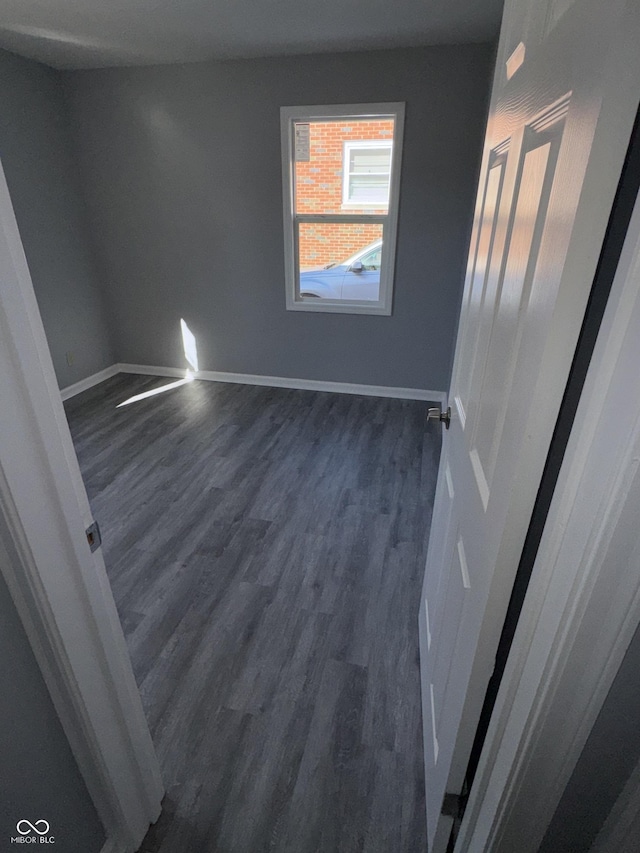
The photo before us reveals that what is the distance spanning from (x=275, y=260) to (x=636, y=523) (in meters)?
3.52

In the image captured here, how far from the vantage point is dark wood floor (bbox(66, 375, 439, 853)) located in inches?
50.3

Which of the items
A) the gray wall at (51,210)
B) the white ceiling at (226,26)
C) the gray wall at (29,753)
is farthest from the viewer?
the gray wall at (51,210)

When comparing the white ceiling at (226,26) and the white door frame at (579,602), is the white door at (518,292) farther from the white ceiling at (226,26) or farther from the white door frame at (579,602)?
the white ceiling at (226,26)

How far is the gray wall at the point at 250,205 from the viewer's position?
2975 mm

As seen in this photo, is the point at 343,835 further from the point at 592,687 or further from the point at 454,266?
the point at 454,266

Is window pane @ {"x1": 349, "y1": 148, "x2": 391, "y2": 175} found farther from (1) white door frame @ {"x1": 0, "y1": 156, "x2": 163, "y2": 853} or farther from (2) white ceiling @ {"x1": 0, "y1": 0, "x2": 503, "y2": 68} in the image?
(1) white door frame @ {"x1": 0, "y1": 156, "x2": 163, "y2": 853}

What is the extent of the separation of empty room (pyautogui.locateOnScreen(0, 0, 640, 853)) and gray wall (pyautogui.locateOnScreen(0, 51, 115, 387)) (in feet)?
0.09

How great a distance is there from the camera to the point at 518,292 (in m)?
0.69

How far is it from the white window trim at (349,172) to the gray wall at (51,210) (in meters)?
2.29

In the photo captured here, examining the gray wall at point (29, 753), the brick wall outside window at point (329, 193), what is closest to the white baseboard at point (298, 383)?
the brick wall outside window at point (329, 193)

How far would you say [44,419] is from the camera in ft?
2.37

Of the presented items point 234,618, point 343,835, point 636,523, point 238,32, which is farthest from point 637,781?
point 238,32

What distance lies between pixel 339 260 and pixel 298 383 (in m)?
1.12

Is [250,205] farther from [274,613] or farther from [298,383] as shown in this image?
[274,613]
